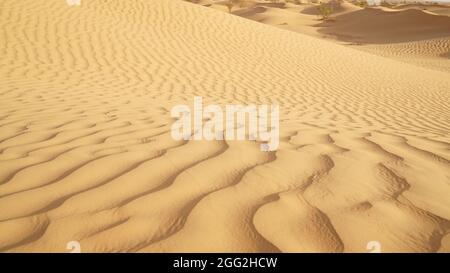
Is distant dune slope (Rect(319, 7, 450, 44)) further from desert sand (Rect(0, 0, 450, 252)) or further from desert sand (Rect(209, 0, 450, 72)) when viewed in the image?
desert sand (Rect(0, 0, 450, 252))

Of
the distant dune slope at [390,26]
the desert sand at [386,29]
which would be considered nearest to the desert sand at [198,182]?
the desert sand at [386,29]

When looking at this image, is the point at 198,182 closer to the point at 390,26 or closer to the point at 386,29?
the point at 386,29

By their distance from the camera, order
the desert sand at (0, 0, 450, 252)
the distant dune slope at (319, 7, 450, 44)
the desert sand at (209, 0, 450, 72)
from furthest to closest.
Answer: the distant dune slope at (319, 7, 450, 44)
the desert sand at (209, 0, 450, 72)
the desert sand at (0, 0, 450, 252)

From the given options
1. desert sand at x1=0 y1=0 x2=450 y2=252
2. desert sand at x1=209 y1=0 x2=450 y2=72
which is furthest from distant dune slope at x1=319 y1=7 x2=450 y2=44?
desert sand at x1=0 y1=0 x2=450 y2=252

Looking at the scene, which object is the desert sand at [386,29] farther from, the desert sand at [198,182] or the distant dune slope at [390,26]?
the desert sand at [198,182]

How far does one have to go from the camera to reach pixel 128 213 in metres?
1.43

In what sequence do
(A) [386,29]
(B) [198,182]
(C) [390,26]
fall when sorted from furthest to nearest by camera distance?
(C) [390,26] → (A) [386,29] → (B) [198,182]

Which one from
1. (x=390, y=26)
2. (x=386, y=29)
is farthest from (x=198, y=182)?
(x=390, y=26)

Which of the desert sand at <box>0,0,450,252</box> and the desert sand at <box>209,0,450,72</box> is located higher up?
the desert sand at <box>209,0,450,72</box>

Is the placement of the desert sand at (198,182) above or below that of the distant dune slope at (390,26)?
below

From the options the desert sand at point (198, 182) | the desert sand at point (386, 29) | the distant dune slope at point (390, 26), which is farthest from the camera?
the distant dune slope at point (390, 26)
